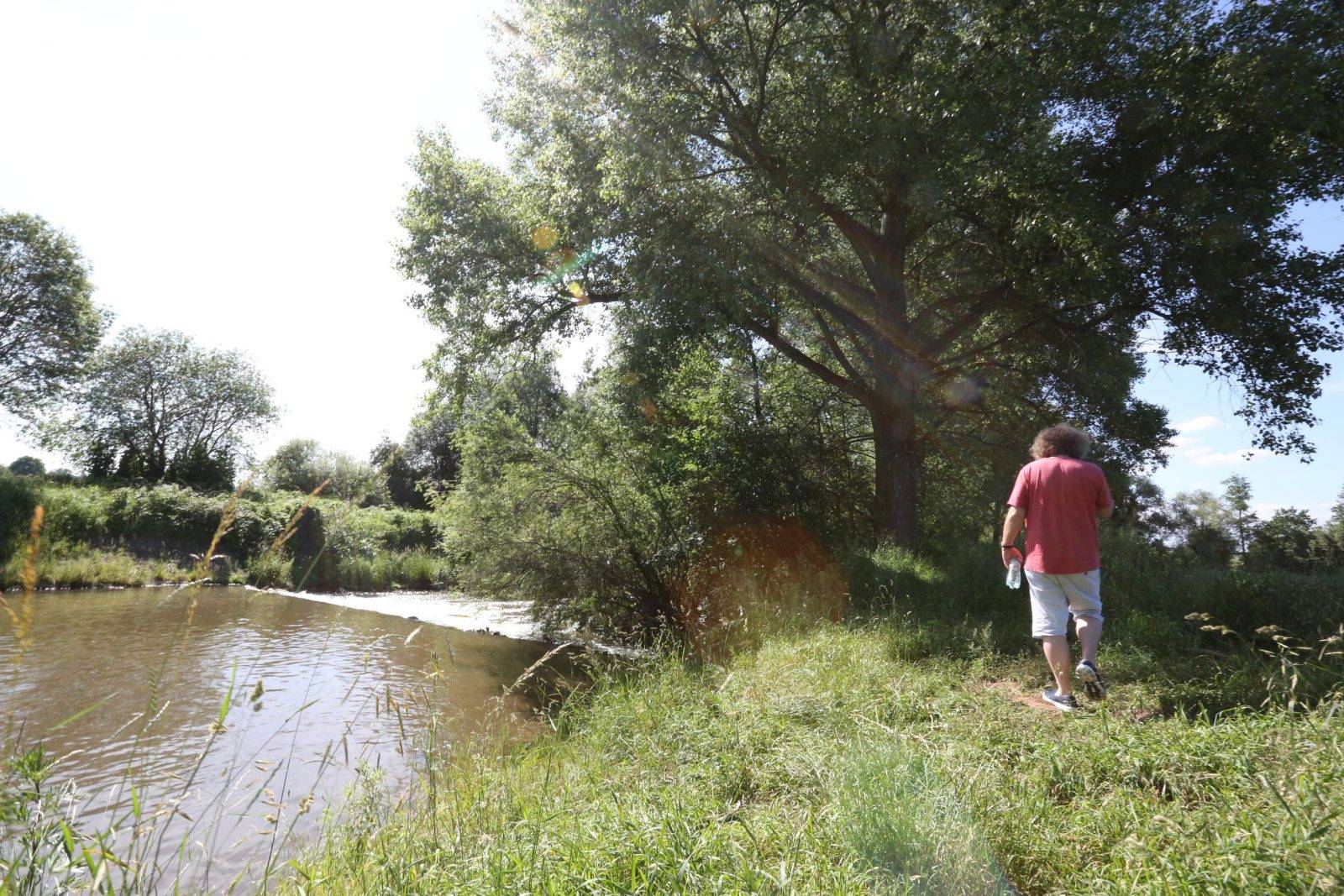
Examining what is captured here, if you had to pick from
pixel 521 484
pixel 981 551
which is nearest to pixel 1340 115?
pixel 981 551

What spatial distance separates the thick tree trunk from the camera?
11766 mm

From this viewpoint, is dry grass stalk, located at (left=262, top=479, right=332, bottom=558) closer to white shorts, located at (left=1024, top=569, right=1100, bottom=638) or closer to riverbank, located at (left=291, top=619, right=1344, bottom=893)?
riverbank, located at (left=291, top=619, right=1344, bottom=893)

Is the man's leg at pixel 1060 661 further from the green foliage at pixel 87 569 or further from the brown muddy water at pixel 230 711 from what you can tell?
the green foliage at pixel 87 569

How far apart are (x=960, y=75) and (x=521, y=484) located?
28.8 ft

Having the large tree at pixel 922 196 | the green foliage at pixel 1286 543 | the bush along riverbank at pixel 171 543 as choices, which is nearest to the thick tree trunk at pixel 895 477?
the large tree at pixel 922 196

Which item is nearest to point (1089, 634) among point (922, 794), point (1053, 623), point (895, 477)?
point (1053, 623)

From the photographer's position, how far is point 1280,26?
333 inches

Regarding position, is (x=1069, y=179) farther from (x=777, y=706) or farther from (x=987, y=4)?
(x=777, y=706)

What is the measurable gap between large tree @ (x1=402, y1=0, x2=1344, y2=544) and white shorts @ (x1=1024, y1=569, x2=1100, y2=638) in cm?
511

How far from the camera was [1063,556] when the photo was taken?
5008 mm

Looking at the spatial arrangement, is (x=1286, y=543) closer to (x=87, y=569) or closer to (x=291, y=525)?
(x=291, y=525)

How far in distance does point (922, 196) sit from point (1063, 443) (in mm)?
4894

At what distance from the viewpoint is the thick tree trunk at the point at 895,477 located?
1177 cm

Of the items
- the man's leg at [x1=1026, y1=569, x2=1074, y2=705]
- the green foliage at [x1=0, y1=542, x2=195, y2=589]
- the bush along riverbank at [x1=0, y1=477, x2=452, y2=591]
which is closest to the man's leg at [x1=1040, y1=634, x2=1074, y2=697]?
the man's leg at [x1=1026, y1=569, x2=1074, y2=705]
